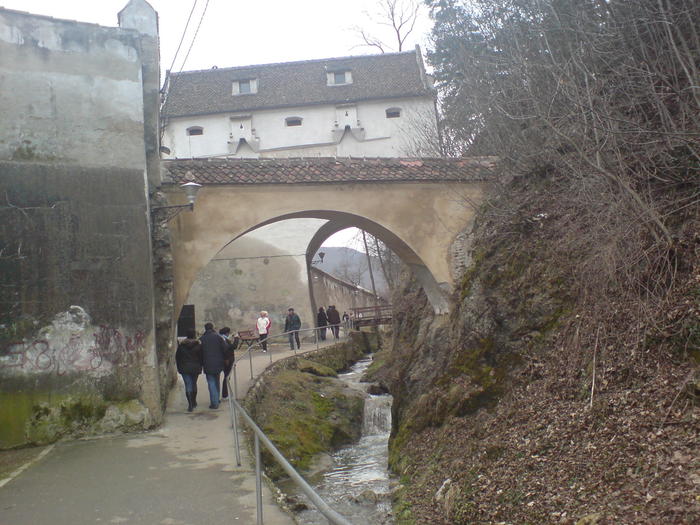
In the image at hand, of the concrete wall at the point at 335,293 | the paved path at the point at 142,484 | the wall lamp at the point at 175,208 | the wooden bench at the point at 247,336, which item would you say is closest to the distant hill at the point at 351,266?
the concrete wall at the point at 335,293

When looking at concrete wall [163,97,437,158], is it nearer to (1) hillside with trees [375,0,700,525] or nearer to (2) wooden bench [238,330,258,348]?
(2) wooden bench [238,330,258,348]

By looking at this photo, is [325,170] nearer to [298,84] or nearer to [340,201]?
[340,201]

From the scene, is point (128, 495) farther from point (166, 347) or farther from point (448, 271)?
point (448, 271)

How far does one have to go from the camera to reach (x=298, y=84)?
33594mm

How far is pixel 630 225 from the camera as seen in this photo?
324 inches

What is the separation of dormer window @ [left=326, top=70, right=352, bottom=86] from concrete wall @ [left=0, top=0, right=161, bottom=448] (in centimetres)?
2331

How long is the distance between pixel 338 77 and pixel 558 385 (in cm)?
2823

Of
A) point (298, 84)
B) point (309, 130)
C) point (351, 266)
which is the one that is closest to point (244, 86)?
point (298, 84)

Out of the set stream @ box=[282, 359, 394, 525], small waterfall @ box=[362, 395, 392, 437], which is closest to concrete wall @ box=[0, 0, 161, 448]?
stream @ box=[282, 359, 394, 525]

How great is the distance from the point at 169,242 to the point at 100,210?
163cm

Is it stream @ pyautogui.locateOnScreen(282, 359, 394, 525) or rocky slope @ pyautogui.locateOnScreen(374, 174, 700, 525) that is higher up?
rocky slope @ pyautogui.locateOnScreen(374, 174, 700, 525)

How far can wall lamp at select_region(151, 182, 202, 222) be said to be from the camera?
438 inches

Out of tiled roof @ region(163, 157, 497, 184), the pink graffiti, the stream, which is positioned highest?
tiled roof @ region(163, 157, 497, 184)

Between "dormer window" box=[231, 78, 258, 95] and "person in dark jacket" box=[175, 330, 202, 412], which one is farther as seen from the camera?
"dormer window" box=[231, 78, 258, 95]
